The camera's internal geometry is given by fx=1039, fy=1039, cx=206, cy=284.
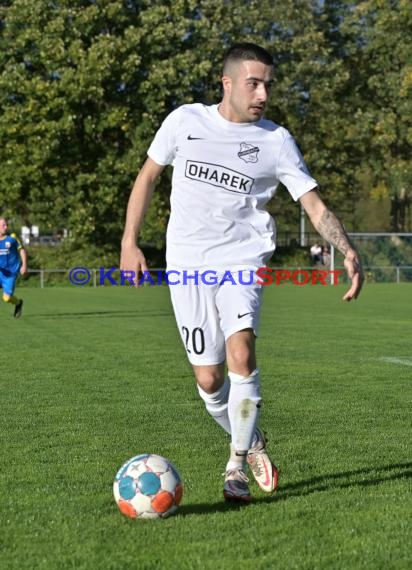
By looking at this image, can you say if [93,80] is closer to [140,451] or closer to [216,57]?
[216,57]

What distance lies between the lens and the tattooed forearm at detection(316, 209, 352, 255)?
568 cm

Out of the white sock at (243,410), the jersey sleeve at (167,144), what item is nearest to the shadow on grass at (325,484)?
the white sock at (243,410)

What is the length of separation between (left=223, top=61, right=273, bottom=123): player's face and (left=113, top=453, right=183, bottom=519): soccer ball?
6.34 ft

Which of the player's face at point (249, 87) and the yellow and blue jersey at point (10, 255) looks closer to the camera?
the player's face at point (249, 87)

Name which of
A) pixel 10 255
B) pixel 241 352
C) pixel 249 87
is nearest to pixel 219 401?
pixel 241 352

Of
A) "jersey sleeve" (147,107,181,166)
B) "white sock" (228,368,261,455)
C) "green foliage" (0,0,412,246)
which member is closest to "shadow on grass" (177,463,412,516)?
"white sock" (228,368,261,455)

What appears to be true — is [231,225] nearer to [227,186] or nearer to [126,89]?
[227,186]

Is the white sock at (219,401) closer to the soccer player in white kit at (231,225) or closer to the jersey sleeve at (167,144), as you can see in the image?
the soccer player in white kit at (231,225)

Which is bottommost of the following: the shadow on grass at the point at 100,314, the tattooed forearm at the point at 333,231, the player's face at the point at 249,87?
the shadow on grass at the point at 100,314

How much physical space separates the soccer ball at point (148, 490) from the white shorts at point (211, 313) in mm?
748

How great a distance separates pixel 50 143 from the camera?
40.1 meters

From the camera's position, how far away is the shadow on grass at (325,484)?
520 centimetres

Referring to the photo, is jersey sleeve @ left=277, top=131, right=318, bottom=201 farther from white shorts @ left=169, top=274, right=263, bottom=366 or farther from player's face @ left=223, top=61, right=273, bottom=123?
white shorts @ left=169, top=274, right=263, bottom=366

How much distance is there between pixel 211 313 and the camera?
5648 millimetres
